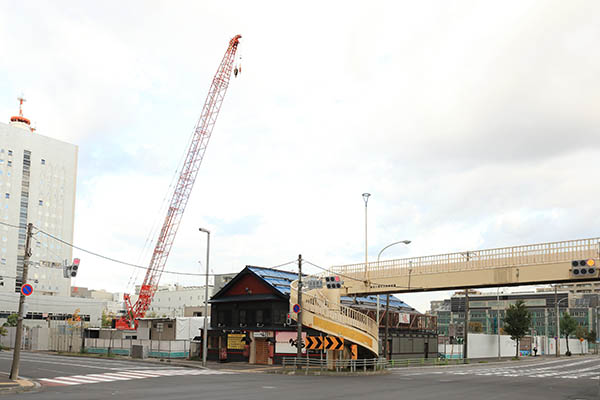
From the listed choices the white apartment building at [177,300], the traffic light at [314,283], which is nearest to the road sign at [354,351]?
the traffic light at [314,283]

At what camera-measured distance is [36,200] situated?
148 m

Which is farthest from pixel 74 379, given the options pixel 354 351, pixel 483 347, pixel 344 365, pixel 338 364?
pixel 483 347

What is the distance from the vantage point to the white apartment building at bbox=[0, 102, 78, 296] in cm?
14050

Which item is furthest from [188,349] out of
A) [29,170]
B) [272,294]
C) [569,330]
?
[29,170]

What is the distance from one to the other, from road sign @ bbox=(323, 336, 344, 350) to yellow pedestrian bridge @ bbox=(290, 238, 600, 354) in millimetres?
949

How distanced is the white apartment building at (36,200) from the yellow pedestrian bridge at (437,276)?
362 ft

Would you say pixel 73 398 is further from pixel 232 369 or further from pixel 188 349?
pixel 188 349

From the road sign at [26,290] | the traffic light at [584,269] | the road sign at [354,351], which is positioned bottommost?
the road sign at [354,351]

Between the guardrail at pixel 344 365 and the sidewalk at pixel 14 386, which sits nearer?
the sidewalk at pixel 14 386

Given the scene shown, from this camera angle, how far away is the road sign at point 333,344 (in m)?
40.2

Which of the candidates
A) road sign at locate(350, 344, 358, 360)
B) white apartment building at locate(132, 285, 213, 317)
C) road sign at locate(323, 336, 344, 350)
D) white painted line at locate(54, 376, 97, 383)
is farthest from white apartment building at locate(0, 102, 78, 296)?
road sign at locate(323, 336, 344, 350)

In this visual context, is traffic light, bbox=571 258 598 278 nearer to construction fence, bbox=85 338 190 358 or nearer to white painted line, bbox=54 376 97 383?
white painted line, bbox=54 376 97 383

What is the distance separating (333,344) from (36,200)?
132 meters

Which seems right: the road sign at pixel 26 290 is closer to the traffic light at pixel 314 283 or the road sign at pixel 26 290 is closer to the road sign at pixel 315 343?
the road sign at pixel 315 343
